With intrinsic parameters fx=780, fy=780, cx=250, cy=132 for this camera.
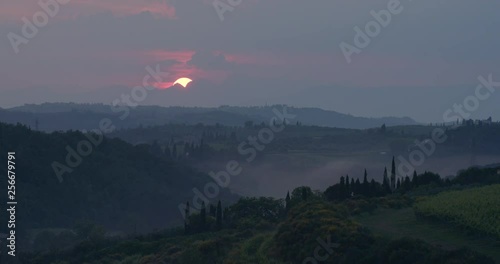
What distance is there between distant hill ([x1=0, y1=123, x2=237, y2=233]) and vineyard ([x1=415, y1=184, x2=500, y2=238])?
63.3 meters

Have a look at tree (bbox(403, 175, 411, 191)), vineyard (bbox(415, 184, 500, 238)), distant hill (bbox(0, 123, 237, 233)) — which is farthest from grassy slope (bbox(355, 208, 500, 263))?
distant hill (bbox(0, 123, 237, 233))

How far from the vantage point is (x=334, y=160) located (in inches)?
7028

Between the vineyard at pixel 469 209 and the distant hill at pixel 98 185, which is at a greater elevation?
the vineyard at pixel 469 209

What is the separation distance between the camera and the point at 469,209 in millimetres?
41469

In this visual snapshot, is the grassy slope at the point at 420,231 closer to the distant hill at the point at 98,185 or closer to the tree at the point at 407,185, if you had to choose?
the tree at the point at 407,185

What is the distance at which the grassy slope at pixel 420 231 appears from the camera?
35.3 m

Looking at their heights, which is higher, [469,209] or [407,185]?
[469,209]

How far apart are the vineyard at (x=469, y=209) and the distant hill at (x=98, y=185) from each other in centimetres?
6329

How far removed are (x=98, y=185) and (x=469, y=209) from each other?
92607 mm

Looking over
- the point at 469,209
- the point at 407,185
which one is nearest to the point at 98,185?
the point at 407,185

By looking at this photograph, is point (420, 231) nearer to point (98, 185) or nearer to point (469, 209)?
point (469, 209)

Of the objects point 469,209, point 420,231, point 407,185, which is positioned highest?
point 469,209

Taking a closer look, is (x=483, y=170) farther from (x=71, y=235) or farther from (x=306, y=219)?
(x=71, y=235)

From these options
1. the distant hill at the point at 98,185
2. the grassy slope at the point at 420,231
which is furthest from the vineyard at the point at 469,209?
the distant hill at the point at 98,185
